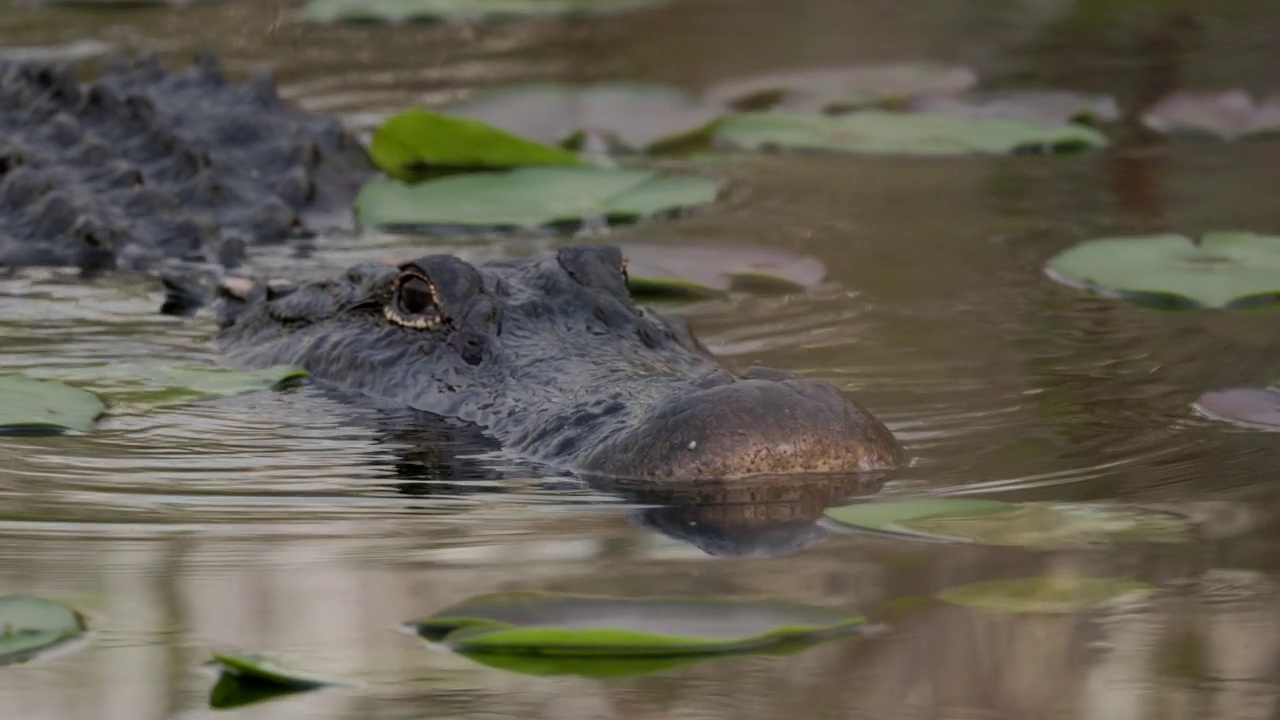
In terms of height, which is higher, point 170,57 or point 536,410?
point 170,57

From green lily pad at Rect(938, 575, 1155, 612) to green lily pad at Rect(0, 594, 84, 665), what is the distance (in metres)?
1.32

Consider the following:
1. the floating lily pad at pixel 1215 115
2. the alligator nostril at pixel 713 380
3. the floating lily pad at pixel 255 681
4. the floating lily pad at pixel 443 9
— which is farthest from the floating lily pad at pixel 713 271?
the floating lily pad at pixel 443 9

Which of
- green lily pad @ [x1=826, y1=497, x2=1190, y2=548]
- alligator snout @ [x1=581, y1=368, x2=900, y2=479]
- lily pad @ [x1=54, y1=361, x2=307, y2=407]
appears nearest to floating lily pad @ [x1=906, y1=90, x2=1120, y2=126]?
lily pad @ [x1=54, y1=361, x2=307, y2=407]

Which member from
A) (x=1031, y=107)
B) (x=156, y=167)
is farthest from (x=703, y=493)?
(x=1031, y=107)

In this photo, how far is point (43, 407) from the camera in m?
4.71

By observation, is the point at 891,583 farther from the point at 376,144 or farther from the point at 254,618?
the point at 376,144

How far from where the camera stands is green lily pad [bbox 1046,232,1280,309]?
5746 millimetres

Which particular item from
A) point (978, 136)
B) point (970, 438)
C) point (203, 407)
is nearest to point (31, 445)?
point (203, 407)

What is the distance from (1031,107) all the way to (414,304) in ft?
12.7

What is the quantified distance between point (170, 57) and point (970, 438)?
22.0 ft

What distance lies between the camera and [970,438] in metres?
4.60

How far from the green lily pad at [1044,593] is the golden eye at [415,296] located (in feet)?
6.52

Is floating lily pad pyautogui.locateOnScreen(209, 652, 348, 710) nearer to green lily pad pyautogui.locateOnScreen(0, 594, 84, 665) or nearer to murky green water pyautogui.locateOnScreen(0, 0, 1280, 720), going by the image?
murky green water pyautogui.locateOnScreen(0, 0, 1280, 720)

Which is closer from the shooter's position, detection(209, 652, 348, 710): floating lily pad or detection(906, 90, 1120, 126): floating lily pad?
detection(209, 652, 348, 710): floating lily pad
